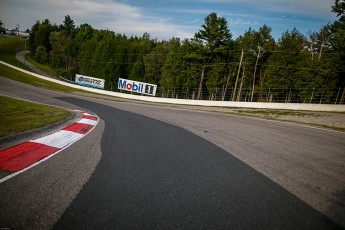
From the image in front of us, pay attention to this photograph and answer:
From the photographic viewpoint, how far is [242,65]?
56.7m

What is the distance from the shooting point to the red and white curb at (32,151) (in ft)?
13.1

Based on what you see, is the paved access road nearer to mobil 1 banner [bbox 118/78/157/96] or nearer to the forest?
the forest

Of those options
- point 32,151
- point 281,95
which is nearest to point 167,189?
point 32,151

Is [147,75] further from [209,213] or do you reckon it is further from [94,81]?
[209,213]

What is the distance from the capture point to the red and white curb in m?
4.01

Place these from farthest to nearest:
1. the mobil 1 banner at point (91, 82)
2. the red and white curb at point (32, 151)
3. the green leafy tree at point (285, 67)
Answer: the mobil 1 banner at point (91, 82) → the green leafy tree at point (285, 67) → the red and white curb at point (32, 151)

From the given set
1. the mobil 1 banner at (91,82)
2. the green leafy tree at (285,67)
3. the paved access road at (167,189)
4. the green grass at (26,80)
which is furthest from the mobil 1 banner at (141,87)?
the paved access road at (167,189)

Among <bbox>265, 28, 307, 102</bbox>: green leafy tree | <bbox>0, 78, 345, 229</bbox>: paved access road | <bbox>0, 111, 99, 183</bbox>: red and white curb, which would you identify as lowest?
<bbox>0, 111, 99, 183</bbox>: red and white curb

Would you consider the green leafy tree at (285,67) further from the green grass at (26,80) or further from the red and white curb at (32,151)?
the red and white curb at (32,151)

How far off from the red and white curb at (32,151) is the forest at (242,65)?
31.6 metres

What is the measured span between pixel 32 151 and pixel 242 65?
5722 centimetres

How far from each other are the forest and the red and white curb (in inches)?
1242

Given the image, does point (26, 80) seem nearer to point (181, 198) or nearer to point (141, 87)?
point (141, 87)

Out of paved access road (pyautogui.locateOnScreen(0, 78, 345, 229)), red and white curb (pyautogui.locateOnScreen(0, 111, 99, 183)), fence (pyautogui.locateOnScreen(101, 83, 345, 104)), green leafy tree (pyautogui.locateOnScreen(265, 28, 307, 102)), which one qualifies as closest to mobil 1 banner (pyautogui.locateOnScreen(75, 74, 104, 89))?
fence (pyautogui.locateOnScreen(101, 83, 345, 104))
